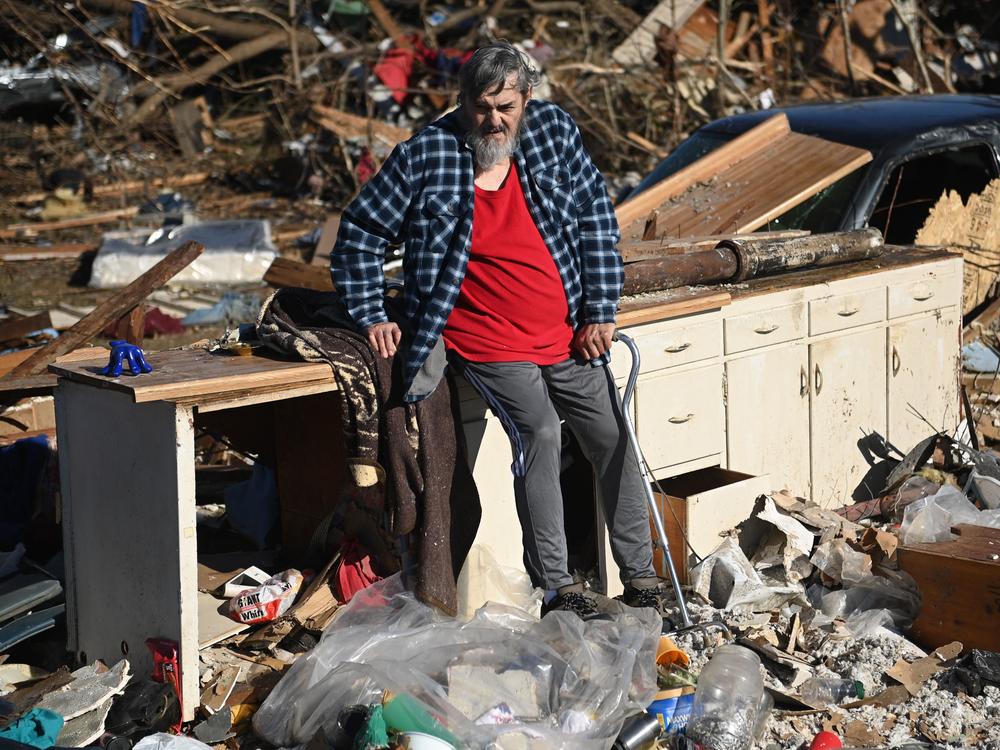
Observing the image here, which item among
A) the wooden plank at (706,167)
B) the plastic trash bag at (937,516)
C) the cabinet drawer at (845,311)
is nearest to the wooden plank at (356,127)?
the wooden plank at (706,167)

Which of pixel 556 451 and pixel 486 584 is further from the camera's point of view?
pixel 486 584

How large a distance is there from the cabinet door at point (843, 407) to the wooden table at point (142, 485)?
5.93 ft

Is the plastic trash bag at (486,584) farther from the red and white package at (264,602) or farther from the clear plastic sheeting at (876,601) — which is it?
the clear plastic sheeting at (876,601)

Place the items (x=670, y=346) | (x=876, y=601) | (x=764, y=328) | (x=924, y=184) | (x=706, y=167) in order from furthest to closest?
(x=924, y=184)
(x=706, y=167)
(x=764, y=328)
(x=670, y=346)
(x=876, y=601)

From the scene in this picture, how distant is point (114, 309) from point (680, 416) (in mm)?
3057

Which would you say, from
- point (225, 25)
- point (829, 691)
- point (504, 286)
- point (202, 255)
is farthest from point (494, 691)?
point (225, 25)

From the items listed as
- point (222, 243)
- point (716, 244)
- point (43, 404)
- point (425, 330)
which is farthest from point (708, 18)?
point (425, 330)

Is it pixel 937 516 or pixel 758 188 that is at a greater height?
pixel 758 188

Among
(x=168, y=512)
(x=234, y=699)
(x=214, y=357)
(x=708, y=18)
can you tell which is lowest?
(x=234, y=699)

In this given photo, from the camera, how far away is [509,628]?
12.7 feet

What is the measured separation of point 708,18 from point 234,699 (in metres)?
12.1

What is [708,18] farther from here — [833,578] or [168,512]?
[168,512]

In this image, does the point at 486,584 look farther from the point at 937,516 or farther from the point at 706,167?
the point at 706,167

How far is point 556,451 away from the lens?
4195mm
